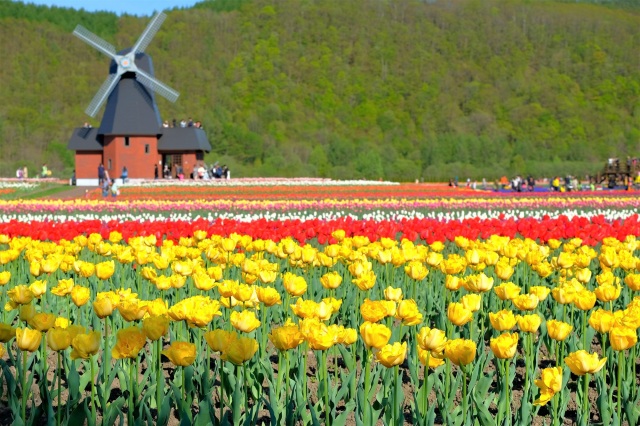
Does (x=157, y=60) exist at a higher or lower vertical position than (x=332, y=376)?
higher

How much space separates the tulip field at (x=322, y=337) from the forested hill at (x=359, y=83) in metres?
67.6

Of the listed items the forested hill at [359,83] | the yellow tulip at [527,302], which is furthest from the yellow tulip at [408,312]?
the forested hill at [359,83]

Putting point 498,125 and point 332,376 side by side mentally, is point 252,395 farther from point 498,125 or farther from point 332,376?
point 498,125

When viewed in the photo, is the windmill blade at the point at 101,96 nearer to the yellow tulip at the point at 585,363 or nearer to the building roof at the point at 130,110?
the building roof at the point at 130,110

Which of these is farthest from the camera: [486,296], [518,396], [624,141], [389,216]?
[624,141]

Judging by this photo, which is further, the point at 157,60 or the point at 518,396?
the point at 157,60

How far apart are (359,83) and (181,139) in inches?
3032

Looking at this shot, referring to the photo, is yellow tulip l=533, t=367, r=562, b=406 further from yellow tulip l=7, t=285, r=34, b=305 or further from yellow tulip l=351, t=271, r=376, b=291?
yellow tulip l=7, t=285, r=34, b=305

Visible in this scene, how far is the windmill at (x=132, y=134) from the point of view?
166 ft

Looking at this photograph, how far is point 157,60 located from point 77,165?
77501mm

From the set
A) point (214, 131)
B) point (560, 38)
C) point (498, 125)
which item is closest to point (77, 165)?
point (214, 131)

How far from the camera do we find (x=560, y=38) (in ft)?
479

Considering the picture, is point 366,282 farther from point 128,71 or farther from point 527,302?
point 128,71

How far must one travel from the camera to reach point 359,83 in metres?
126
